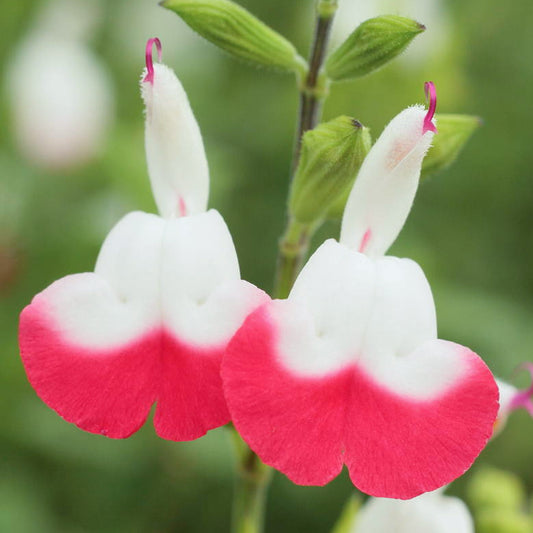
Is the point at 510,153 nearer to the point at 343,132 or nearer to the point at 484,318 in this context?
the point at 484,318

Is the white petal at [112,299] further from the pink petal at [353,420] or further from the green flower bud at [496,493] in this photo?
the green flower bud at [496,493]

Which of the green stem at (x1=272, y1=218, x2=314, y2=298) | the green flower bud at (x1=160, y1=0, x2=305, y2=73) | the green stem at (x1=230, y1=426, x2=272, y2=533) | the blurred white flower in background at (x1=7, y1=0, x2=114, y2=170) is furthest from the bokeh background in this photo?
the green flower bud at (x1=160, y1=0, x2=305, y2=73)

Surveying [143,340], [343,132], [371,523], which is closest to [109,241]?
[143,340]

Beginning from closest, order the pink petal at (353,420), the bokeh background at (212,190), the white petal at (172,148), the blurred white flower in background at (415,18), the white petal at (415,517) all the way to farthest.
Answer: the pink petal at (353,420) < the white petal at (172,148) < the white petal at (415,517) < the bokeh background at (212,190) < the blurred white flower in background at (415,18)

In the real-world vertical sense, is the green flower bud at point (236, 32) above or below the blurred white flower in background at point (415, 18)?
above

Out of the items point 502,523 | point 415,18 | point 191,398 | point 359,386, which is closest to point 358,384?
point 359,386

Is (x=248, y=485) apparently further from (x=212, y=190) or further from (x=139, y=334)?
(x=212, y=190)

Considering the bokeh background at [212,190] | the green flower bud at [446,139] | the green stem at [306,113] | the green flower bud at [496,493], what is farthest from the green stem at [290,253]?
the bokeh background at [212,190]
